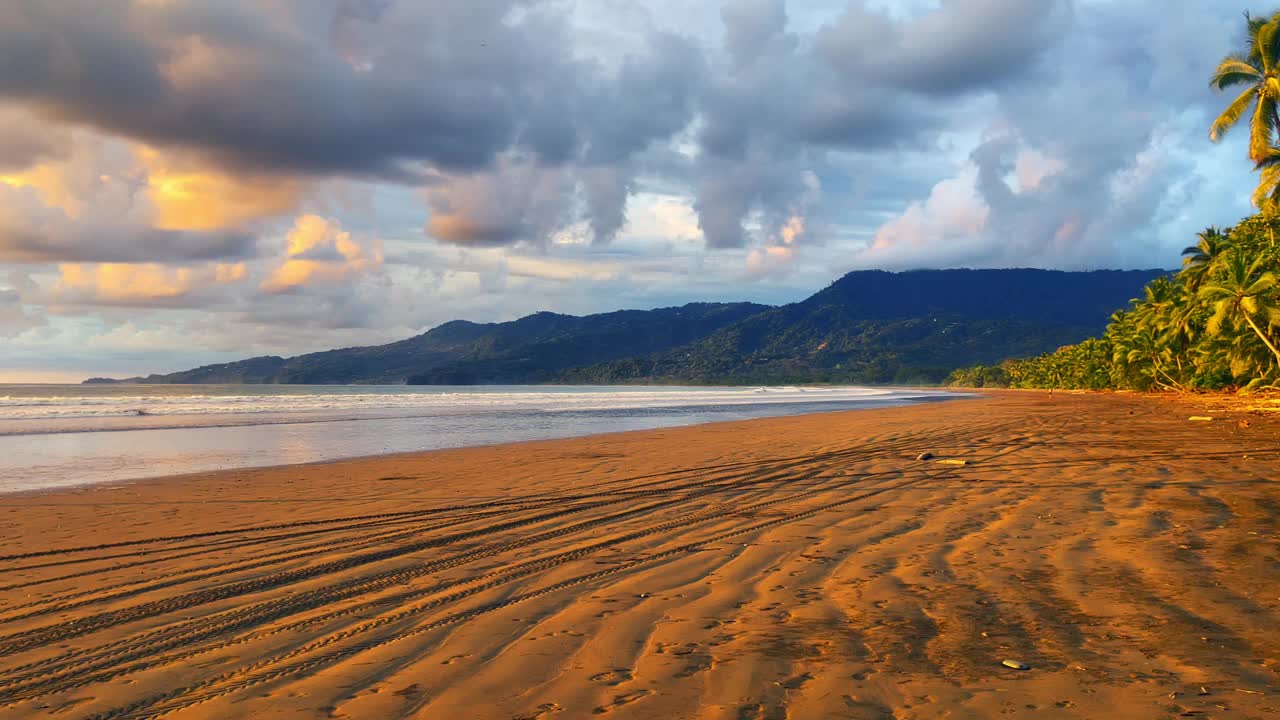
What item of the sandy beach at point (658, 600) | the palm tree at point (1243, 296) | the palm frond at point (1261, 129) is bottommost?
the sandy beach at point (658, 600)

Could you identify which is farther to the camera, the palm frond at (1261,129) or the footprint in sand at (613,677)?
the palm frond at (1261,129)

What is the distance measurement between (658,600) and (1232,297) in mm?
35187

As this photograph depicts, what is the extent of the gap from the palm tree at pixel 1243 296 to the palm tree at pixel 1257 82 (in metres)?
6.06

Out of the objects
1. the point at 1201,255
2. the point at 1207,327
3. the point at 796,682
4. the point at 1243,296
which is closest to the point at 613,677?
the point at 796,682

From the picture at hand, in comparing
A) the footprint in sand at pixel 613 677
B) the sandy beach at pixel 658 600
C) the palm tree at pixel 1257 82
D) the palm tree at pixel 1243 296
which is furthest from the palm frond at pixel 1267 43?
the footprint in sand at pixel 613 677

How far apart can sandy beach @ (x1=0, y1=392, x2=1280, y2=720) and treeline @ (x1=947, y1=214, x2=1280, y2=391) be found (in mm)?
24848

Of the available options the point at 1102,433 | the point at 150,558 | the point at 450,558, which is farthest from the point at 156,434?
the point at 1102,433

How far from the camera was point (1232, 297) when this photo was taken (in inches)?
1224

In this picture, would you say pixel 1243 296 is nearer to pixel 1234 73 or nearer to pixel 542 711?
pixel 1234 73

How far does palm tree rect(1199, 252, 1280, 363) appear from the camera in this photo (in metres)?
29.5

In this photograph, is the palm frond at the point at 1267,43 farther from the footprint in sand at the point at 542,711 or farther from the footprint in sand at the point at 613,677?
the footprint in sand at the point at 542,711

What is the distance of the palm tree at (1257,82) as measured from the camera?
3475cm

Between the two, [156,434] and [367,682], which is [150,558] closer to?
[367,682]

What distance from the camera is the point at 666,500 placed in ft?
34.3
